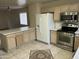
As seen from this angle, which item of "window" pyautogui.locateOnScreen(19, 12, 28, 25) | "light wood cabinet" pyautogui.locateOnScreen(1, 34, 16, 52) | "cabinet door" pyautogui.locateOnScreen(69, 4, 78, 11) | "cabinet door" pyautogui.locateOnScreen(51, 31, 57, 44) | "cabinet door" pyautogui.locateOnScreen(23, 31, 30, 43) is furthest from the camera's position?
"window" pyautogui.locateOnScreen(19, 12, 28, 25)

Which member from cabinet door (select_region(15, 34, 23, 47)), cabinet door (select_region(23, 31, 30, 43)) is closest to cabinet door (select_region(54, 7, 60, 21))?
cabinet door (select_region(23, 31, 30, 43))

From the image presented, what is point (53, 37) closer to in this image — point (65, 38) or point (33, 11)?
point (65, 38)

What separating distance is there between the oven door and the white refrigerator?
67 cm

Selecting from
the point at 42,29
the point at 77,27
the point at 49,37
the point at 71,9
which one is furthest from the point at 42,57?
the point at 71,9

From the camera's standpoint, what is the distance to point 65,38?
12.6 ft

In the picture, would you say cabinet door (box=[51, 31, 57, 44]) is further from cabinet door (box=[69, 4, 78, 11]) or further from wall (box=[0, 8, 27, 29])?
wall (box=[0, 8, 27, 29])

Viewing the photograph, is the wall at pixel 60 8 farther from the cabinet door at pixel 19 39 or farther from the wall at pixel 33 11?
the cabinet door at pixel 19 39

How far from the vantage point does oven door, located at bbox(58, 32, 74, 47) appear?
3.61 metres

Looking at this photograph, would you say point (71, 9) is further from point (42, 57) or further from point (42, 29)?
point (42, 57)

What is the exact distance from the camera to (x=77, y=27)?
387 cm

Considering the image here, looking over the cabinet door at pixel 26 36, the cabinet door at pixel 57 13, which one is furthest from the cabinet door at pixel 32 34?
the cabinet door at pixel 57 13

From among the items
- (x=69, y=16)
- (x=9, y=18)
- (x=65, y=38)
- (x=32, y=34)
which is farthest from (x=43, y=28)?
(x=9, y=18)

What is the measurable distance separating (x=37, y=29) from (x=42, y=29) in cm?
47

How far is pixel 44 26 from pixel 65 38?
1.28 meters
